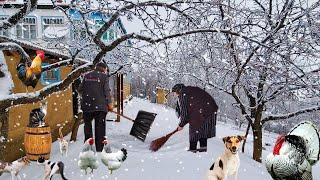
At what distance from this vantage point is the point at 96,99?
8.03 metres

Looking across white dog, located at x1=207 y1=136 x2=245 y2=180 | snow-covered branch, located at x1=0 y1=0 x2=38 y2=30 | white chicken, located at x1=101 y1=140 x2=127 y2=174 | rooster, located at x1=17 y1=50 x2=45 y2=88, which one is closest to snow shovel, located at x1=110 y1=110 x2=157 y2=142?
white chicken, located at x1=101 y1=140 x2=127 y2=174

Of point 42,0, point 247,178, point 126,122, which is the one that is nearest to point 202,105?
point 247,178

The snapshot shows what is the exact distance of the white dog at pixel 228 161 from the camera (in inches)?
196

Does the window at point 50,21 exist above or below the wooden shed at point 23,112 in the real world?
above

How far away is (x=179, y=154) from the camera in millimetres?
8039

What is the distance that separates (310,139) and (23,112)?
7.98 meters

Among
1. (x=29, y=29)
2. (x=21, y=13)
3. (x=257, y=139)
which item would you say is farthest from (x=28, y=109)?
(x=29, y=29)

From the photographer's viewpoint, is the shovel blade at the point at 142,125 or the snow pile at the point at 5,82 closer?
the snow pile at the point at 5,82

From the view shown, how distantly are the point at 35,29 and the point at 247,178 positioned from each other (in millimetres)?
23415

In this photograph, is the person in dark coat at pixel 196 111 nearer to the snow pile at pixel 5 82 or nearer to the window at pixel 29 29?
the snow pile at pixel 5 82

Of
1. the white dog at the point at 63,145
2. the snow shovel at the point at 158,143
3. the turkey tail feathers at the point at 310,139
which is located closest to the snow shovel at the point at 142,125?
the snow shovel at the point at 158,143

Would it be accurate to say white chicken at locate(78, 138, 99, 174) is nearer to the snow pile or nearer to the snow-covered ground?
the snow-covered ground

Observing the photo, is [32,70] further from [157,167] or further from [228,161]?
[228,161]

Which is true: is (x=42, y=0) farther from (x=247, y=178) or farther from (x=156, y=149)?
(x=247, y=178)
